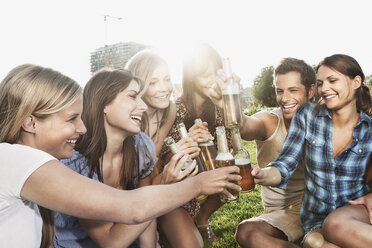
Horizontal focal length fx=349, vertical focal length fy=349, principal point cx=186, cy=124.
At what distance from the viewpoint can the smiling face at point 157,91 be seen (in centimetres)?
309

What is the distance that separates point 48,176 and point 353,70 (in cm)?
225

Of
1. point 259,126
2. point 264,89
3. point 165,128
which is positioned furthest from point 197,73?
point 264,89

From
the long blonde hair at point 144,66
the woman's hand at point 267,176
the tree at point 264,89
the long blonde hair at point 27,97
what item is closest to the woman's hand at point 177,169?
the woman's hand at point 267,176

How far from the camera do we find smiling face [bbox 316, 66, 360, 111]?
2.60 m

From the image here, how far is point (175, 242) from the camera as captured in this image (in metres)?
2.77

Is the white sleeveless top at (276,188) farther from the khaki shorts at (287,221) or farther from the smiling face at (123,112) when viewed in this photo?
the smiling face at (123,112)

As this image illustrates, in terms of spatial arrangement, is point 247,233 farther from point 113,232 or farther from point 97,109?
point 97,109

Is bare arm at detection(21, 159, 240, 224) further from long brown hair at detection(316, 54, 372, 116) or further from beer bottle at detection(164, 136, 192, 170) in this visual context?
long brown hair at detection(316, 54, 372, 116)

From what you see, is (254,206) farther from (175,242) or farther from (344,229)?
(344,229)

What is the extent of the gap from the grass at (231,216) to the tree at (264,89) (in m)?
36.8

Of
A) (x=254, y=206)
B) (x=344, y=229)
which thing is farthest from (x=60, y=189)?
(x=254, y=206)

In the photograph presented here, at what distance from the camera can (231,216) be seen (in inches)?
180

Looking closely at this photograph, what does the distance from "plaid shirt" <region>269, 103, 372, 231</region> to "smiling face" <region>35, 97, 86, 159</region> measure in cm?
147

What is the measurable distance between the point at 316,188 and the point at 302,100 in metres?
1.05
